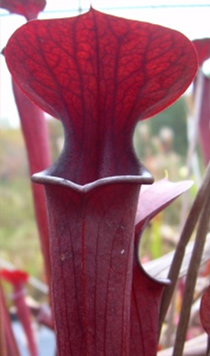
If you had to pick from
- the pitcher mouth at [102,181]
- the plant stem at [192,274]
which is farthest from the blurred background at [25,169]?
the pitcher mouth at [102,181]

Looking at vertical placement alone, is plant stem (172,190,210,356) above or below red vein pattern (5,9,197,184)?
below

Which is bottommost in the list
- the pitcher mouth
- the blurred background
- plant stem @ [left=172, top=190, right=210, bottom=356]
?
the blurred background

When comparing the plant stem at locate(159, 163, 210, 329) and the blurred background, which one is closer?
the plant stem at locate(159, 163, 210, 329)

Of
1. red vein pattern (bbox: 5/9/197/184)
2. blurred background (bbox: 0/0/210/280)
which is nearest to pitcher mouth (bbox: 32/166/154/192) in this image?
red vein pattern (bbox: 5/9/197/184)

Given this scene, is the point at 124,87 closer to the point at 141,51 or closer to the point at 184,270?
the point at 141,51

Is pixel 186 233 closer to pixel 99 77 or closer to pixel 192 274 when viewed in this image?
pixel 192 274

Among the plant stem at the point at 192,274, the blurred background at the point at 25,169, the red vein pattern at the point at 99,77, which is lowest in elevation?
the blurred background at the point at 25,169

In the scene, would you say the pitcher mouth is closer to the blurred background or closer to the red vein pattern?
the red vein pattern

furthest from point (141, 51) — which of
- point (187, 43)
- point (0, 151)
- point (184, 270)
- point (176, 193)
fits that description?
point (0, 151)

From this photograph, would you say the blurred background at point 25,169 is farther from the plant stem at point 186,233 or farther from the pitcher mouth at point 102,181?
the pitcher mouth at point 102,181
